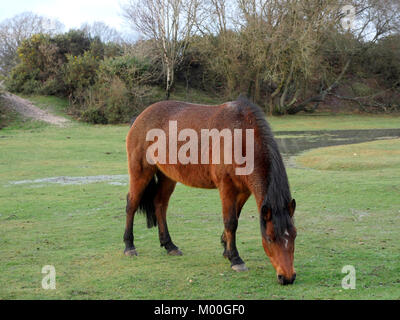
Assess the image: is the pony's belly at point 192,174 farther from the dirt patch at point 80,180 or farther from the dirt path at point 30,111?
the dirt path at point 30,111

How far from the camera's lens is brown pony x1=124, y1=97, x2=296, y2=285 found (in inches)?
179

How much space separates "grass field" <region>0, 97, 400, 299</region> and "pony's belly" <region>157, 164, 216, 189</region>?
3.08ft

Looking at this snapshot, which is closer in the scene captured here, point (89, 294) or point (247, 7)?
point (89, 294)

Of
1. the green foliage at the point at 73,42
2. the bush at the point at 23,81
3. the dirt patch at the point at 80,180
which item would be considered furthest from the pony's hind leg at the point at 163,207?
the green foliage at the point at 73,42

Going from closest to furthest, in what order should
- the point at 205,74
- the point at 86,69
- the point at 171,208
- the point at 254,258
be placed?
the point at 254,258
the point at 171,208
the point at 86,69
the point at 205,74

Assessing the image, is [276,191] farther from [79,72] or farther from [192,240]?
[79,72]

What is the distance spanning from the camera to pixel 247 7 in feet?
105

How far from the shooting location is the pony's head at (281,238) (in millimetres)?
4484

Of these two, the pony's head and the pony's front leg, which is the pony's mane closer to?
the pony's head

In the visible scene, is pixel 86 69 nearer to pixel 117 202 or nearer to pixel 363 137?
pixel 363 137

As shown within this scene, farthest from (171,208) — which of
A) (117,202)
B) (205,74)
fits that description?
(205,74)

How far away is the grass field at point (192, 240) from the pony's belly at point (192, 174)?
94 cm

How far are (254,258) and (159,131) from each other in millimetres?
2071

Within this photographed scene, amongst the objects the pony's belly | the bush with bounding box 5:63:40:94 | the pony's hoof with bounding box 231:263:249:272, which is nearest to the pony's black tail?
the pony's belly
